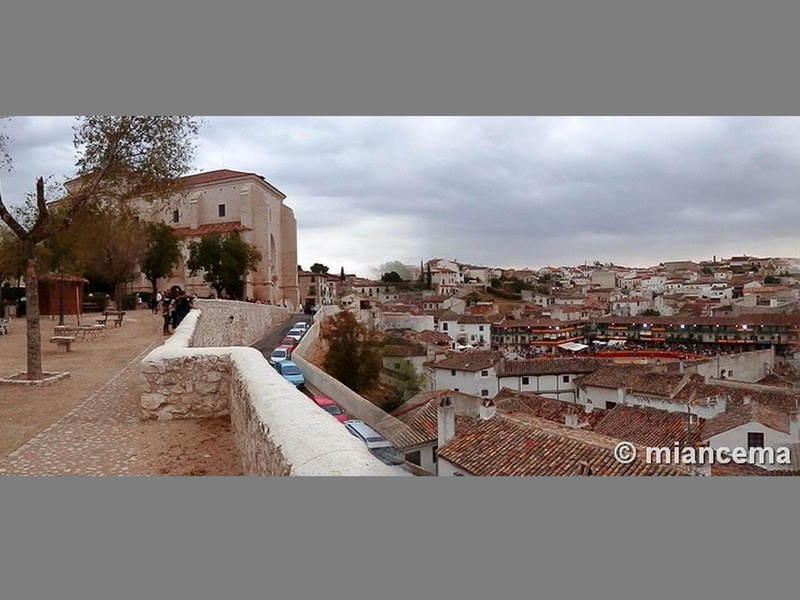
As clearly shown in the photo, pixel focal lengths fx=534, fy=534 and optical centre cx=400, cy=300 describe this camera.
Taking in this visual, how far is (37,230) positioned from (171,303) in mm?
2085

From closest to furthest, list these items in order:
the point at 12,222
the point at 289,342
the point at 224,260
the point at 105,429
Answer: the point at 105,429 → the point at 289,342 → the point at 12,222 → the point at 224,260

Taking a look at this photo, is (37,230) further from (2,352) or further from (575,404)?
(575,404)

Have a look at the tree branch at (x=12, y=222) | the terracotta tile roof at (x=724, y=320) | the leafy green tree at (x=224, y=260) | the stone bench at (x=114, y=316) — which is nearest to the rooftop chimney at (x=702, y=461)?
the terracotta tile roof at (x=724, y=320)

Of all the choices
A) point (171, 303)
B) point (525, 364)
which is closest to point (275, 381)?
point (525, 364)

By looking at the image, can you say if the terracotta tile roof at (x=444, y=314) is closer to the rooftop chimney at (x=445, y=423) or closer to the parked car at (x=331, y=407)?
the rooftop chimney at (x=445, y=423)

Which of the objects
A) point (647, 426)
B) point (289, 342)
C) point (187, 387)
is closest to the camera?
point (647, 426)

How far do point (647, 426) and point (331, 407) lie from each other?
6.00ft

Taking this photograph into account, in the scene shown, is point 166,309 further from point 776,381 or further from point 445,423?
point 776,381

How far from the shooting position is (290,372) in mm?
3920

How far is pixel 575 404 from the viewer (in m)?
3.13

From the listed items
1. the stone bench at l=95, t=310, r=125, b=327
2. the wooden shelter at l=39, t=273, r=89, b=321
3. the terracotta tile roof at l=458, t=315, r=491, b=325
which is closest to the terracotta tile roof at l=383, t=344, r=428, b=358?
the terracotta tile roof at l=458, t=315, r=491, b=325

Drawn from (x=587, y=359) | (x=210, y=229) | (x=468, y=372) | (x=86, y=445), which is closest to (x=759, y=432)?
(x=587, y=359)

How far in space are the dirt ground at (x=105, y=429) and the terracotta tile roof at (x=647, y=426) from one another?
2.29m

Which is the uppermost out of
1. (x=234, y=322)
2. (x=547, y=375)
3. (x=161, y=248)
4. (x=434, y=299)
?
(x=161, y=248)
